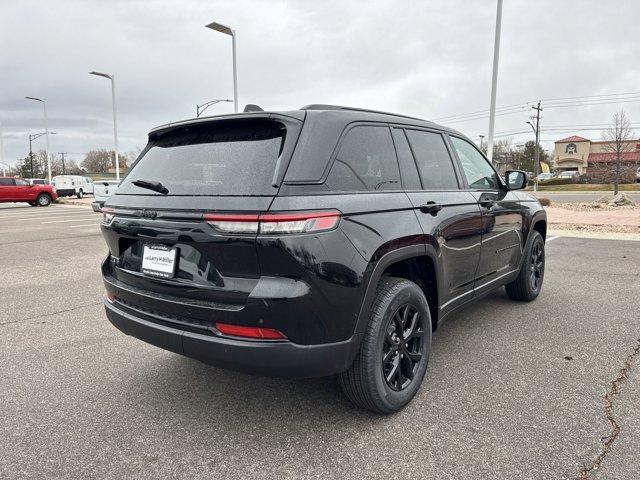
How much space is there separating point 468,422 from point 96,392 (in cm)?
228

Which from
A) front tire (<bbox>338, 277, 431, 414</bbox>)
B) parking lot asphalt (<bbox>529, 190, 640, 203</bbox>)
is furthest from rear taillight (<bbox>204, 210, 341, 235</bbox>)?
parking lot asphalt (<bbox>529, 190, 640, 203</bbox>)

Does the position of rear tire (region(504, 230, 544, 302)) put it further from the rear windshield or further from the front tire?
the rear windshield

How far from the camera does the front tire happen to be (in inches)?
97.7

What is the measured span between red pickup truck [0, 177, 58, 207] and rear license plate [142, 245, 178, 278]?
2809cm

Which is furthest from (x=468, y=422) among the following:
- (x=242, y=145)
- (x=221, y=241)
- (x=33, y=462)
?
(x=33, y=462)

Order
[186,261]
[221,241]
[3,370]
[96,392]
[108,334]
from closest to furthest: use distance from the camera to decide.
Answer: [221,241] → [186,261] → [96,392] → [3,370] → [108,334]

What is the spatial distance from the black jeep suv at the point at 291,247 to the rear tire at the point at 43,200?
27.9 metres

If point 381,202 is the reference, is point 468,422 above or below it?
below

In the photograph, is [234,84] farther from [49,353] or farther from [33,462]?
[33,462]

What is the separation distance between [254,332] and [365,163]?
3.69ft

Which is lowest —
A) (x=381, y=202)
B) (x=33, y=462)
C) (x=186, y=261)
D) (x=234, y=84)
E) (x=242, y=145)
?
(x=33, y=462)

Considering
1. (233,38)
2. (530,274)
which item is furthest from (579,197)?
(530,274)

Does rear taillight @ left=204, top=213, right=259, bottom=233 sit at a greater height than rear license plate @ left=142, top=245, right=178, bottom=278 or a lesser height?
greater

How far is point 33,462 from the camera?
2271mm
